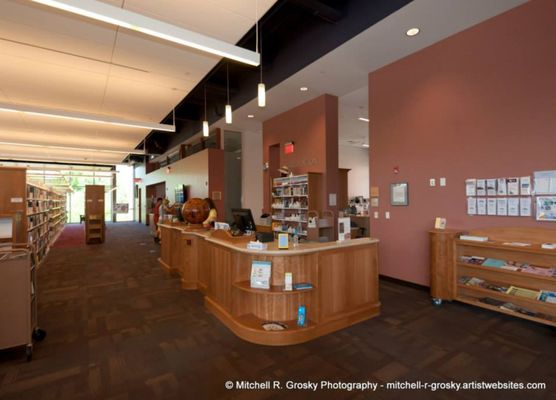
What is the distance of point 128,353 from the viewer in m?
2.76

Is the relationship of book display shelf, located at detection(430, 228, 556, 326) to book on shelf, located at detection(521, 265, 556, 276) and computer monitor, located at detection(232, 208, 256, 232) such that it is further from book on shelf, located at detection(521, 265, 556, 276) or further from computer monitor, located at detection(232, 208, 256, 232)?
Answer: computer monitor, located at detection(232, 208, 256, 232)

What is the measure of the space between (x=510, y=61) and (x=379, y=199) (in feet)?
8.70

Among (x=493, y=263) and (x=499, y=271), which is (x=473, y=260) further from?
(x=499, y=271)

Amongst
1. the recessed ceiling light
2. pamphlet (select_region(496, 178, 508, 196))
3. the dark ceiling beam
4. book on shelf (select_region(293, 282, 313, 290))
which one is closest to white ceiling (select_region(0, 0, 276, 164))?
the dark ceiling beam

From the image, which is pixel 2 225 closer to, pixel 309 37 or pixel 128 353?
pixel 128 353

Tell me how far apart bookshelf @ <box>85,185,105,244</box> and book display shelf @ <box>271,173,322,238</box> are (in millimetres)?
7163

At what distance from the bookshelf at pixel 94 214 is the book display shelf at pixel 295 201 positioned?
7163 mm

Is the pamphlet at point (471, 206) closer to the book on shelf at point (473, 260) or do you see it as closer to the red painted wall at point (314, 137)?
the book on shelf at point (473, 260)

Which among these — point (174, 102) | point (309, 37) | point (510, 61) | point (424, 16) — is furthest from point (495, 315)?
point (174, 102)

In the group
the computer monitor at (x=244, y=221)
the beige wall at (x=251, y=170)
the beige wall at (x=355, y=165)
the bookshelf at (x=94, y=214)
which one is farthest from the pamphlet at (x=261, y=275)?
the beige wall at (x=355, y=165)

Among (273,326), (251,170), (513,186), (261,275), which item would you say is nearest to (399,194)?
(513,186)

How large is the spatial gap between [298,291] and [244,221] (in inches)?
54.6

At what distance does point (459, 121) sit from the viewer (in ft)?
13.4

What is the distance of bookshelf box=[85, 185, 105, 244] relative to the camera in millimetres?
10250
